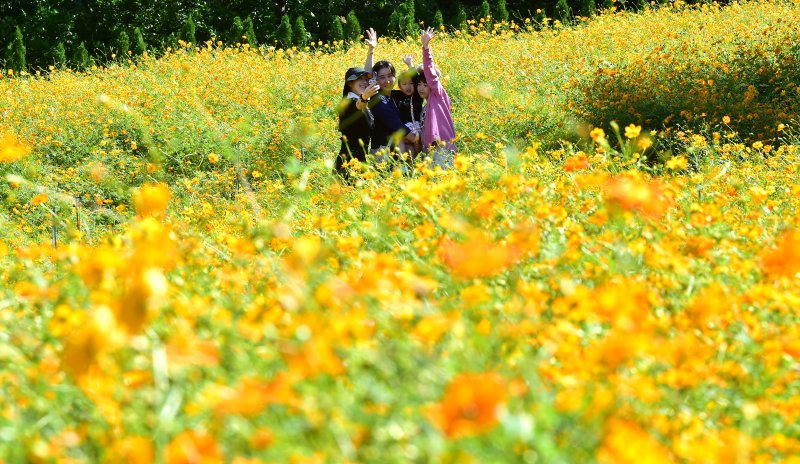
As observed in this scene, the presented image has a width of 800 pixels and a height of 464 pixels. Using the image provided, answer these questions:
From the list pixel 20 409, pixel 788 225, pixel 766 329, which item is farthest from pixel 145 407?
pixel 788 225

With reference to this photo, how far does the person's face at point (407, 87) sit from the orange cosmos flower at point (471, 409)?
552 cm

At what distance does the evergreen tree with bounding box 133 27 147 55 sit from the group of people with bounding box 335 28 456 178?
38.5ft

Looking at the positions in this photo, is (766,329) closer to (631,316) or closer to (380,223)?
(631,316)

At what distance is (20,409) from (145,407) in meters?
0.31

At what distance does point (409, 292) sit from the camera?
5.40 feet

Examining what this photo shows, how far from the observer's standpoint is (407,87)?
6.36 meters

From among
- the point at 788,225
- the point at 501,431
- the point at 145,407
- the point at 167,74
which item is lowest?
the point at 167,74

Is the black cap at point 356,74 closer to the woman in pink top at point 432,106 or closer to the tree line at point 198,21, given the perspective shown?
the woman in pink top at point 432,106

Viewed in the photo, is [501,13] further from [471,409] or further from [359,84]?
[471,409]

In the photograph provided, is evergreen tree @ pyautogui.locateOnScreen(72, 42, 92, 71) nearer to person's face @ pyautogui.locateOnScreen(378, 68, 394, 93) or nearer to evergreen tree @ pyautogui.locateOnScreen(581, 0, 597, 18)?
evergreen tree @ pyautogui.locateOnScreen(581, 0, 597, 18)

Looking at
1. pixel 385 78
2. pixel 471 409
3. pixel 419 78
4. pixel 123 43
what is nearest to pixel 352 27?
pixel 123 43

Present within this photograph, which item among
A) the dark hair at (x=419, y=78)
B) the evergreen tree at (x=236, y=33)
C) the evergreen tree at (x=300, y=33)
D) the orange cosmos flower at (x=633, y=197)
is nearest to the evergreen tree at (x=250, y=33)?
the evergreen tree at (x=236, y=33)

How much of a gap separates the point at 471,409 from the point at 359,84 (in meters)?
5.14

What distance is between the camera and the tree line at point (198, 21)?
1755cm
